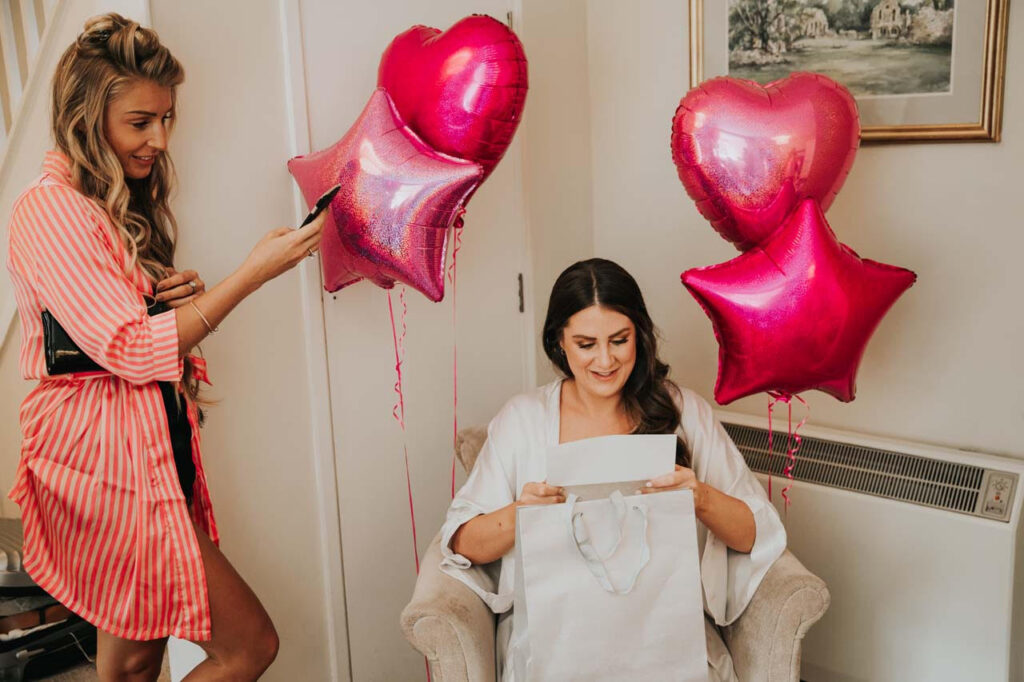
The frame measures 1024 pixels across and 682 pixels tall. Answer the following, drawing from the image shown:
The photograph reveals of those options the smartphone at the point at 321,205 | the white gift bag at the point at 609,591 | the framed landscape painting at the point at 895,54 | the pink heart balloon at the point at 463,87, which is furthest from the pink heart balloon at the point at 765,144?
the smartphone at the point at 321,205

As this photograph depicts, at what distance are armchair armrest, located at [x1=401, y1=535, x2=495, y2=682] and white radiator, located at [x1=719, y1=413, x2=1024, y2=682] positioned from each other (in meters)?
0.95

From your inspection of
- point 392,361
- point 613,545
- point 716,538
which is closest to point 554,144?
point 392,361

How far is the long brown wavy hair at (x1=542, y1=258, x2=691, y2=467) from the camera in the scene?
5.90ft

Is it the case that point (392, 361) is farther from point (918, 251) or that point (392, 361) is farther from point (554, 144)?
point (918, 251)

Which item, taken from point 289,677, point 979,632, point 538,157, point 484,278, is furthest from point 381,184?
point 979,632

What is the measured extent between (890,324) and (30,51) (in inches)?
77.2

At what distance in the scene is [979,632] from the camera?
79.5 inches

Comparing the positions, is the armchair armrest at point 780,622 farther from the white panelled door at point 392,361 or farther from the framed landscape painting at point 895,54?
the framed landscape painting at point 895,54

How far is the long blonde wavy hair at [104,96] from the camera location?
54.3 inches

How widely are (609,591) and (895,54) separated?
1385mm

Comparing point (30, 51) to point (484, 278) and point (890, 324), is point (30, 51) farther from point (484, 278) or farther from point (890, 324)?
point (890, 324)

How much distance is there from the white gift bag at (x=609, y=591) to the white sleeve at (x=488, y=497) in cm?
22

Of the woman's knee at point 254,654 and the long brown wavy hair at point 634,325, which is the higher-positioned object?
the long brown wavy hair at point 634,325

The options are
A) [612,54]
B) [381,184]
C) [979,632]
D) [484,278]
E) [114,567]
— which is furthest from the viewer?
[612,54]
